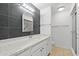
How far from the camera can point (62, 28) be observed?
175cm

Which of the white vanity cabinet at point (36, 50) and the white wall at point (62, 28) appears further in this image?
the white wall at point (62, 28)

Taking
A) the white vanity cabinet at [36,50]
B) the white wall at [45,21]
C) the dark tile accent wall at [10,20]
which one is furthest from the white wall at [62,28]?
the dark tile accent wall at [10,20]

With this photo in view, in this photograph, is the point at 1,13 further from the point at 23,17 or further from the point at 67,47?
the point at 67,47

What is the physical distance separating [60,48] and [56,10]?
0.89 meters

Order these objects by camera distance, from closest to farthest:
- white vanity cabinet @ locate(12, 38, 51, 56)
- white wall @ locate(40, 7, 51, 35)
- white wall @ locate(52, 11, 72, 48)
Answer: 1. white vanity cabinet @ locate(12, 38, 51, 56)
2. white wall @ locate(52, 11, 72, 48)
3. white wall @ locate(40, 7, 51, 35)

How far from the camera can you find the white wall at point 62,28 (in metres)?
1.72

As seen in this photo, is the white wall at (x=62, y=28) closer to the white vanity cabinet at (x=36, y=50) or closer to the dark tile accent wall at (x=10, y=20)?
the white vanity cabinet at (x=36, y=50)

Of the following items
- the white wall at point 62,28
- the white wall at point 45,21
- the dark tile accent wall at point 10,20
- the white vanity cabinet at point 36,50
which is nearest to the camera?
the white vanity cabinet at point 36,50

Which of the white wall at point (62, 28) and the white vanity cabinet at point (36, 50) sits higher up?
the white wall at point (62, 28)

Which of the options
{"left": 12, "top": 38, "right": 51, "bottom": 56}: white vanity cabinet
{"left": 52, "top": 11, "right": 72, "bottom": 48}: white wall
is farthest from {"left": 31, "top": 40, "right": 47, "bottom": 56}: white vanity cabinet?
{"left": 52, "top": 11, "right": 72, "bottom": 48}: white wall

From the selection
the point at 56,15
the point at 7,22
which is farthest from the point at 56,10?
the point at 7,22

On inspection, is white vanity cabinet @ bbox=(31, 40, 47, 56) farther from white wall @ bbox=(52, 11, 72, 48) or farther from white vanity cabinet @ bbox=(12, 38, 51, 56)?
white wall @ bbox=(52, 11, 72, 48)

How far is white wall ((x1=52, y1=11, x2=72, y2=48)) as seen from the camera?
1717mm

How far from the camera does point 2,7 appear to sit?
→ 1259 mm
